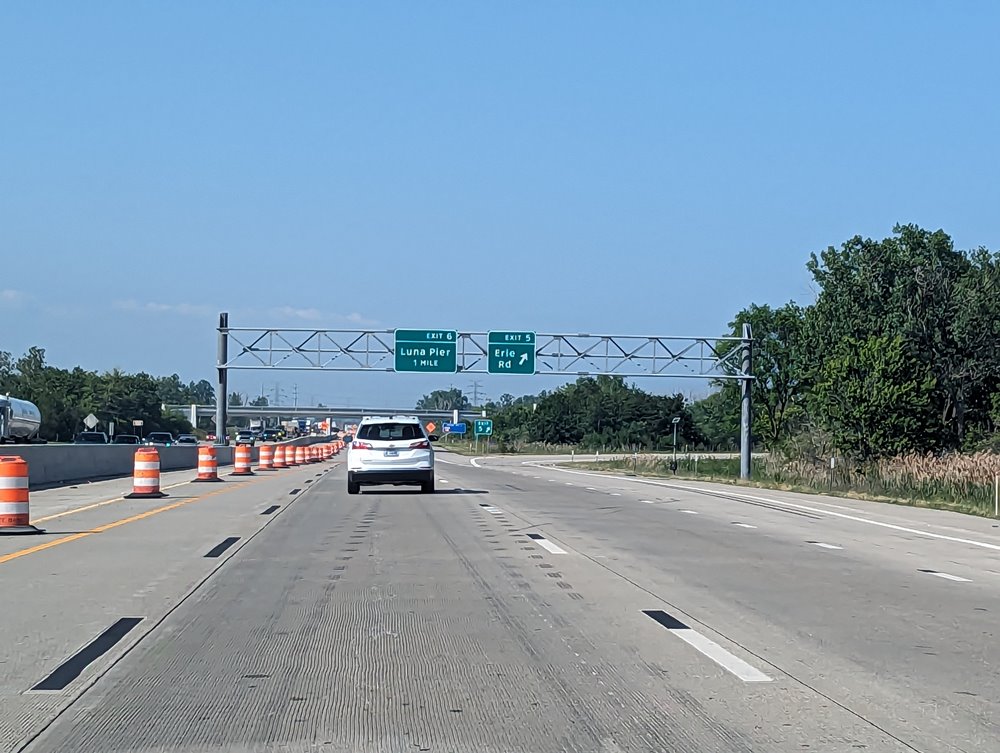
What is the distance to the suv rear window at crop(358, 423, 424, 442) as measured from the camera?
98.1 ft

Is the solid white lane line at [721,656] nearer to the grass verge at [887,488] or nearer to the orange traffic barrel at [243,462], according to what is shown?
the grass verge at [887,488]

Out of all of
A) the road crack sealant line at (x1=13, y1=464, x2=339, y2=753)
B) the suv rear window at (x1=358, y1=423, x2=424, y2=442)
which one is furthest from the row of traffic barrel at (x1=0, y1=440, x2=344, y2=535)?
the suv rear window at (x1=358, y1=423, x2=424, y2=442)

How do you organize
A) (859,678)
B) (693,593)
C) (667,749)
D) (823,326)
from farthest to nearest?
(823,326)
(693,593)
(859,678)
(667,749)

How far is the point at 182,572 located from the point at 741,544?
856cm

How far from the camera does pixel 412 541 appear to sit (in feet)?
58.5

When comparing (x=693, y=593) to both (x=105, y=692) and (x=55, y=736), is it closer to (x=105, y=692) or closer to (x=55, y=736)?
(x=105, y=692)

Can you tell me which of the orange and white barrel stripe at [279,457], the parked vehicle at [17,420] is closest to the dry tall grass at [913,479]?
the orange and white barrel stripe at [279,457]

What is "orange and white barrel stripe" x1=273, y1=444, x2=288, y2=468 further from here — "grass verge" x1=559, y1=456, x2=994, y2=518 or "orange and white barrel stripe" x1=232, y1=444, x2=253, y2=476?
"grass verge" x1=559, y1=456, x2=994, y2=518

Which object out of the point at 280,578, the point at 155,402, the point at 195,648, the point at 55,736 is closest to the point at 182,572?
the point at 280,578

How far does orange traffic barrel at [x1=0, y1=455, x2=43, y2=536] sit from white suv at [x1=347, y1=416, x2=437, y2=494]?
1202cm

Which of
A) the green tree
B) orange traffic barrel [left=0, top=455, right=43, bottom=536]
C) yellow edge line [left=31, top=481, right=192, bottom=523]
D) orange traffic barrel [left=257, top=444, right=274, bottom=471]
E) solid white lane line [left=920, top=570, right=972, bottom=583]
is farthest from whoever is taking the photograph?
the green tree

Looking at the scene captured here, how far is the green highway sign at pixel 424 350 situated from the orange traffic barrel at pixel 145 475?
107ft

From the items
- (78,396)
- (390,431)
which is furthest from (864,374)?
(78,396)

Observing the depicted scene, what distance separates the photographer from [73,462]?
1442 inches
